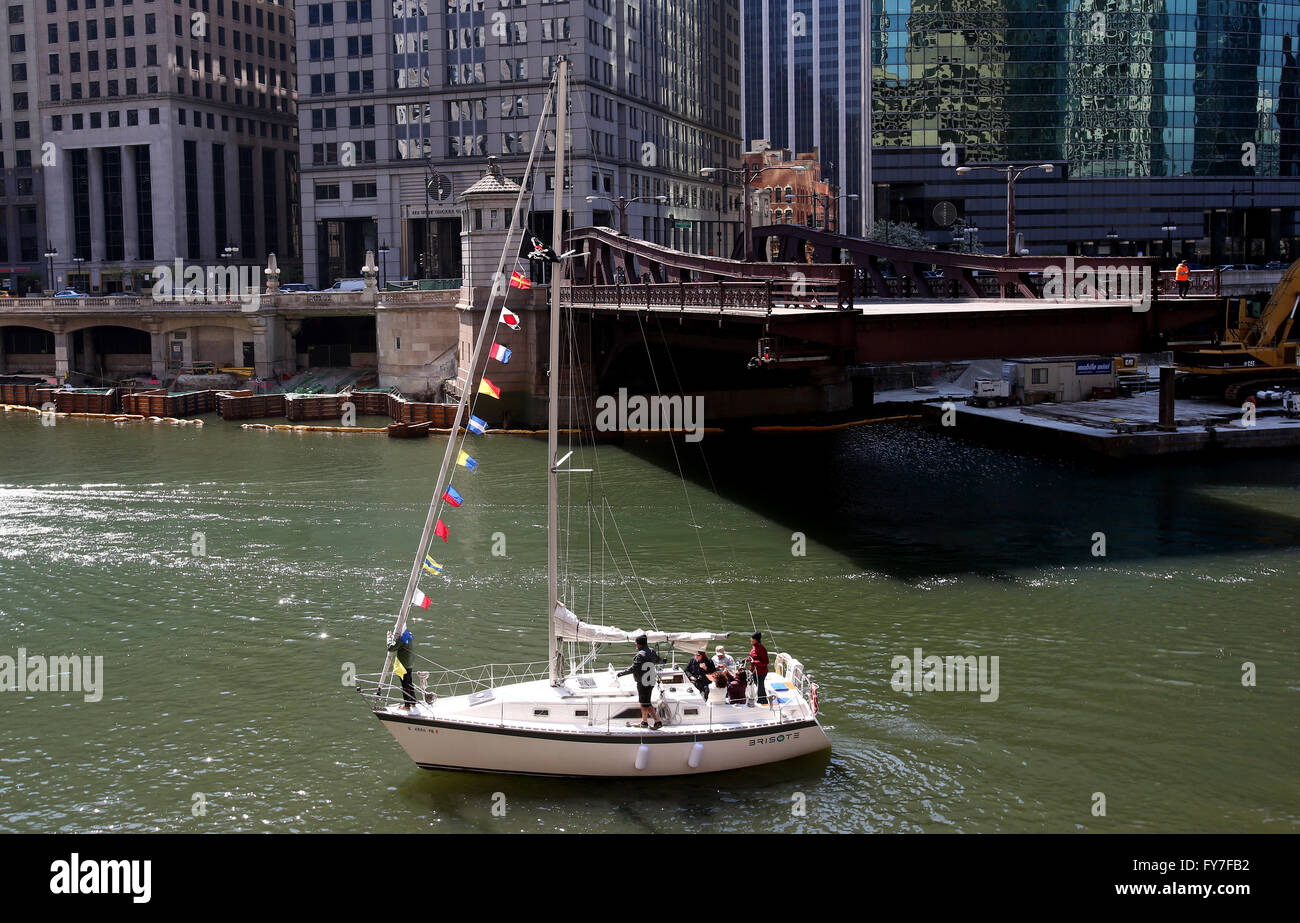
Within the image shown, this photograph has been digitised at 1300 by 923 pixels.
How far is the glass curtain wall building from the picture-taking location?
12325 centimetres

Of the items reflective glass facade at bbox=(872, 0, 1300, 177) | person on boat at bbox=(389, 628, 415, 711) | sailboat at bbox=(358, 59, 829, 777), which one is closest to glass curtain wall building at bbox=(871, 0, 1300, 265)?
reflective glass facade at bbox=(872, 0, 1300, 177)

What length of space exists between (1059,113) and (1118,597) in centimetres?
10048

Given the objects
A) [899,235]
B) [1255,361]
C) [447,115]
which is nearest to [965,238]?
[899,235]

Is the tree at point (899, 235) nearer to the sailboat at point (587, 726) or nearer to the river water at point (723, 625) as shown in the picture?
the river water at point (723, 625)

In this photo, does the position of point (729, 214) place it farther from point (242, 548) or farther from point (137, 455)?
point (242, 548)

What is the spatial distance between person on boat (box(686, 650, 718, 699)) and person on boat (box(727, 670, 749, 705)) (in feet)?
1.23

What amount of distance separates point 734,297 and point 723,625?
16.7 metres

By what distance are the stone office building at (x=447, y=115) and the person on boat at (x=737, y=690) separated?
273ft

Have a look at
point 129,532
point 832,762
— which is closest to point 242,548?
point 129,532

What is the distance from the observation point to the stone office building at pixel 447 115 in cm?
10694

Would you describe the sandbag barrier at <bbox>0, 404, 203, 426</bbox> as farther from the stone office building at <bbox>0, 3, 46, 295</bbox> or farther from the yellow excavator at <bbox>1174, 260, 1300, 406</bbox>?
the stone office building at <bbox>0, 3, 46, 295</bbox>

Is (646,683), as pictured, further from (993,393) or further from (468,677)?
(993,393)

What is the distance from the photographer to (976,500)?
4950 centimetres
